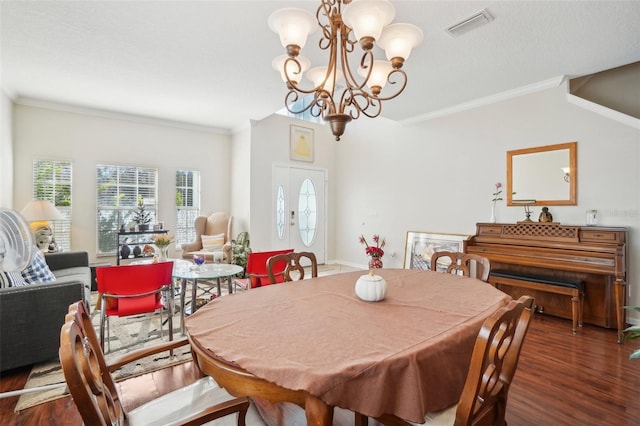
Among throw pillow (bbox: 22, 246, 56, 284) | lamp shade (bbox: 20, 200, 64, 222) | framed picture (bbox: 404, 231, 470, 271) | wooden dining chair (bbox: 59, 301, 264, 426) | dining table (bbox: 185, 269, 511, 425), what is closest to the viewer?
wooden dining chair (bbox: 59, 301, 264, 426)

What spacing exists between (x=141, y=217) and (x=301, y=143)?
3.26 meters

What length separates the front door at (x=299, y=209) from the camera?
6.17 m

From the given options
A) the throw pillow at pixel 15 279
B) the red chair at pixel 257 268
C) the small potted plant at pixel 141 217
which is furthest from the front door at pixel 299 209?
the throw pillow at pixel 15 279

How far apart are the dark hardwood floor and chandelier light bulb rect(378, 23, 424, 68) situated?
2356mm

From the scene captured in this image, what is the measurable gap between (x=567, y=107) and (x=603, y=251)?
1746mm

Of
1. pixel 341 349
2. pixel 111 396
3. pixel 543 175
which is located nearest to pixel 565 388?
pixel 341 349

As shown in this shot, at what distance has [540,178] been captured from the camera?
3.91 metres

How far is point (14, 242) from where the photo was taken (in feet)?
5.23

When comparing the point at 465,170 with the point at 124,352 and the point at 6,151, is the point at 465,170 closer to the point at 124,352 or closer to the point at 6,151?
the point at 124,352

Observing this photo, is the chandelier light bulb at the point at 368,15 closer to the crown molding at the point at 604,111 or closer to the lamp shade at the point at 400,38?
the lamp shade at the point at 400,38

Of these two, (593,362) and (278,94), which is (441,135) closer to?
(278,94)

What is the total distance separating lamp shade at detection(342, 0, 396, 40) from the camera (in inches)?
69.1

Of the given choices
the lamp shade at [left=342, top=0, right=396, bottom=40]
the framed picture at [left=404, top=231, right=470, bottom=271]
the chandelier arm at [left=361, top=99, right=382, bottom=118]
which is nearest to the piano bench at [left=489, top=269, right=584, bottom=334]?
the framed picture at [left=404, top=231, right=470, bottom=271]

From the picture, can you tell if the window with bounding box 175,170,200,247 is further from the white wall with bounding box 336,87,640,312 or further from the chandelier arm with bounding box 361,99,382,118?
the chandelier arm with bounding box 361,99,382,118
